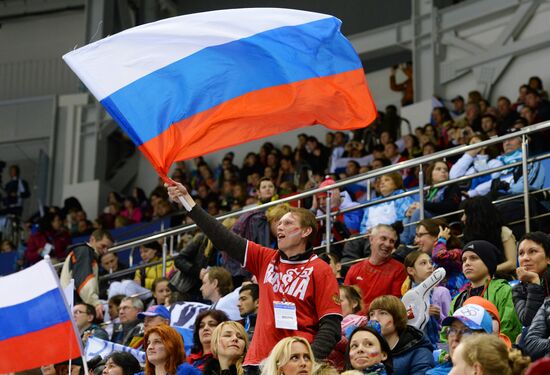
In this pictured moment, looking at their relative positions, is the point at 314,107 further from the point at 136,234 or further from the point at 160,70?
the point at 136,234

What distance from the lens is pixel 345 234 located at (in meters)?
12.3

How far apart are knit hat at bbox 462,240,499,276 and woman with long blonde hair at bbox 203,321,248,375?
5.63 ft

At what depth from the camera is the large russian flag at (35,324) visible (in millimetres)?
7750

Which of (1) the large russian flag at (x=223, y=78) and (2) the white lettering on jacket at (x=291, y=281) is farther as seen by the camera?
(1) the large russian flag at (x=223, y=78)

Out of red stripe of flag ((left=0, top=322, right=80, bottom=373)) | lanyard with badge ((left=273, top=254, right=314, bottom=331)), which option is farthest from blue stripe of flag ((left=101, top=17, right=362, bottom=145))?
lanyard with badge ((left=273, top=254, right=314, bottom=331))

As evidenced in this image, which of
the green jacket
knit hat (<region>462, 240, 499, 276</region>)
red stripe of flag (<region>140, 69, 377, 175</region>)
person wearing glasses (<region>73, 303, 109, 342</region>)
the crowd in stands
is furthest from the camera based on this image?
person wearing glasses (<region>73, 303, 109, 342</region>)

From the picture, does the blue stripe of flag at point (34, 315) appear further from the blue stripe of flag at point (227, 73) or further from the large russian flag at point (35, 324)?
the blue stripe of flag at point (227, 73)

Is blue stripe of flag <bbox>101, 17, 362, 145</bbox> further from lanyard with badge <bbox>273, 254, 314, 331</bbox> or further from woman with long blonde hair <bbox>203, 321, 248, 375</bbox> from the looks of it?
lanyard with badge <bbox>273, 254, 314, 331</bbox>

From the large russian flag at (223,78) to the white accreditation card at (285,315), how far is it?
4.51 feet

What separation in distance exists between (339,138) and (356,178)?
6.88 metres

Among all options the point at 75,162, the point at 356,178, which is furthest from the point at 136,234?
the point at 356,178

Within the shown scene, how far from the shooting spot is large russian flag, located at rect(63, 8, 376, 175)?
8211 millimetres

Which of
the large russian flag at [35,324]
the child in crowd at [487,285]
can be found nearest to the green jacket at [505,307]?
the child in crowd at [487,285]

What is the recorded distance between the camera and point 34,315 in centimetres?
788
